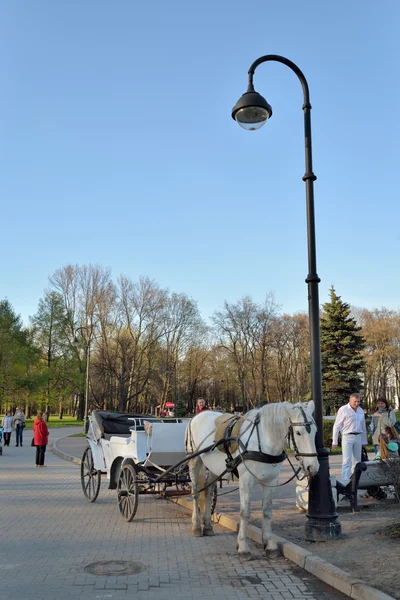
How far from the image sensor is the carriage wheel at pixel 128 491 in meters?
8.89

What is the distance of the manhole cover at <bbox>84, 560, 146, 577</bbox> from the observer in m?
6.26

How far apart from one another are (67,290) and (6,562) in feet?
185

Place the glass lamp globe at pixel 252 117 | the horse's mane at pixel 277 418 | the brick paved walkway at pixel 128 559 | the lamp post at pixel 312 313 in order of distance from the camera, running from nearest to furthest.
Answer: the brick paved walkway at pixel 128 559 < the horse's mane at pixel 277 418 < the lamp post at pixel 312 313 < the glass lamp globe at pixel 252 117

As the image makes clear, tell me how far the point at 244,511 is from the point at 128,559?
1.56 meters

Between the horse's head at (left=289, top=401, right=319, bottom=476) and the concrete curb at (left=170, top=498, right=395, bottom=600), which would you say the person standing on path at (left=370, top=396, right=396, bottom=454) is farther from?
the horse's head at (left=289, top=401, right=319, bottom=476)

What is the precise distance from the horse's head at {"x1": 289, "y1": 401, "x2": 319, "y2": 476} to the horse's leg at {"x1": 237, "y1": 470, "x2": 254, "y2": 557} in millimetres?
755

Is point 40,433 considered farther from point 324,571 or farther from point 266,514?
point 324,571

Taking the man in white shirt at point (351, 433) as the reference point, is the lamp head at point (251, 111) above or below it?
above

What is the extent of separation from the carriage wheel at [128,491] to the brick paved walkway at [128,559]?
193mm

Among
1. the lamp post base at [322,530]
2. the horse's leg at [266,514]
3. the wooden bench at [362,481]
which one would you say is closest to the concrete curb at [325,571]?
the horse's leg at [266,514]

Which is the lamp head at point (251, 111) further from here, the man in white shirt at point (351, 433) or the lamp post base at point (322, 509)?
the man in white shirt at point (351, 433)

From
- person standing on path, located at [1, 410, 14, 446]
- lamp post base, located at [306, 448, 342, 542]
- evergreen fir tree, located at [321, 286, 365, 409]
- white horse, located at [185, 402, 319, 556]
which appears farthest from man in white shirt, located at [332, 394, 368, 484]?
evergreen fir tree, located at [321, 286, 365, 409]

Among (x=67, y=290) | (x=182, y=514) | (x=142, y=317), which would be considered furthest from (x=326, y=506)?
(x=67, y=290)

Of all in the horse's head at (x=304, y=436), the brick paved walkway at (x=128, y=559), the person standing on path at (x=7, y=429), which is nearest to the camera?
the brick paved walkway at (x=128, y=559)
